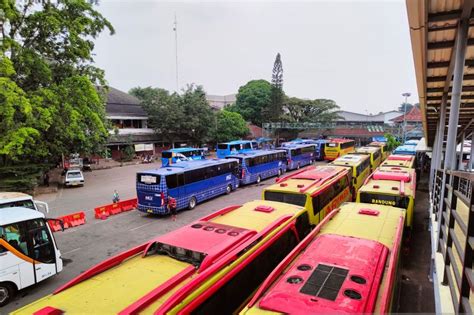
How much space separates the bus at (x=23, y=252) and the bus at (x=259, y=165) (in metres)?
13.0

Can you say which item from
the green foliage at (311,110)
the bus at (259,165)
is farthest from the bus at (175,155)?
the green foliage at (311,110)

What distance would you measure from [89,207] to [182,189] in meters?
5.34

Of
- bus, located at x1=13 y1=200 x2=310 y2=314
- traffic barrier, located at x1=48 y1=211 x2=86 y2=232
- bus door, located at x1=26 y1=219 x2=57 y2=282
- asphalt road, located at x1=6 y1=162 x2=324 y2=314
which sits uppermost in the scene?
bus, located at x1=13 y1=200 x2=310 y2=314

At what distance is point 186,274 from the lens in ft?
15.8

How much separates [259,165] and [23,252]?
52.0 ft

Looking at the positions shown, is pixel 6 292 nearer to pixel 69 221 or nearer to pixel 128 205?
pixel 69 221

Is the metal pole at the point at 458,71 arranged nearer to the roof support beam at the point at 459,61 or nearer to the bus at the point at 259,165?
the roof support beam at the point at 459,61

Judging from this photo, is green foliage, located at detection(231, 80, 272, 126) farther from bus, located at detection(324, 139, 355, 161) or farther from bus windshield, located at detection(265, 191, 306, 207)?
bus windshield, located at detection(265, 191, 306, 207)

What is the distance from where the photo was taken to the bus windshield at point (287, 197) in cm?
934

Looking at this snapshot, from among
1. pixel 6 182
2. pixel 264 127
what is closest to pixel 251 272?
pixel 6 182

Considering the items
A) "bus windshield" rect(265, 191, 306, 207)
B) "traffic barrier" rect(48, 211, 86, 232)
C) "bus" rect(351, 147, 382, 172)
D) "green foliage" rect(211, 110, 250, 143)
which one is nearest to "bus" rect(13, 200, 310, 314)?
"bus windshield" rect(265, 191, 306, 207)

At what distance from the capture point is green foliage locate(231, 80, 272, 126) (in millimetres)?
52844

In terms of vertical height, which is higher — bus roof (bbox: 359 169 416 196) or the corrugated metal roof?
the corrugated metal roof

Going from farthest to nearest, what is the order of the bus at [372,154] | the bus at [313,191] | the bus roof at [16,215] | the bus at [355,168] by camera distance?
the bus at [372,154] < the bus at [355,168] < the bus at [313,191] < the bus roof at [16,215]
